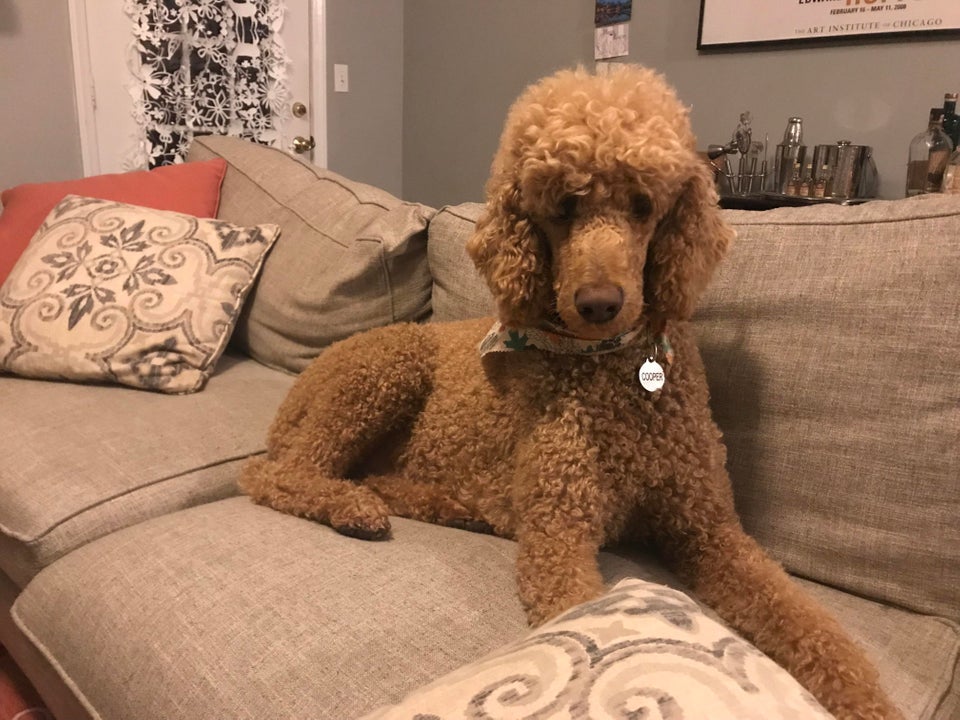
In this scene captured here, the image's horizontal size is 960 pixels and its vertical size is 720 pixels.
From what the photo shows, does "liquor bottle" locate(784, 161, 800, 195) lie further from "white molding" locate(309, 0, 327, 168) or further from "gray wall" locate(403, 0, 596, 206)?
"white molding" locate(309, 0, 327, 168)

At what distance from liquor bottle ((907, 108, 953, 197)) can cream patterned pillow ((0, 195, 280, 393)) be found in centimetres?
204

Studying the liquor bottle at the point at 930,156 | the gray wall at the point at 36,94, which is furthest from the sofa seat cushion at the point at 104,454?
the liquor bottle at the point at 930,156

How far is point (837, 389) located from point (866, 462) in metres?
0.11

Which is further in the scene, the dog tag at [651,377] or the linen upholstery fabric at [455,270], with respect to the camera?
the linen upholstery fabric at [455,270]

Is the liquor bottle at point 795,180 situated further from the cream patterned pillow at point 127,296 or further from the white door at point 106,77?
the white door at point 106,77

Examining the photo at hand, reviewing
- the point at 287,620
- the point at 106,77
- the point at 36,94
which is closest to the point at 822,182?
the point at 287,620

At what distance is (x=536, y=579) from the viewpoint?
100cm

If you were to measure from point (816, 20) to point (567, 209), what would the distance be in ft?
7.23

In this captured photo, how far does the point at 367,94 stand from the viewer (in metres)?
4.07

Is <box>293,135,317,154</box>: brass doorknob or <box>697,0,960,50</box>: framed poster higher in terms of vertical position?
<box>697,0,960,50</box>: framed poster

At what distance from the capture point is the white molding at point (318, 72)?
364 centimetres

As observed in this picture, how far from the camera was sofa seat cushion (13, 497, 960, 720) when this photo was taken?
2.86ft

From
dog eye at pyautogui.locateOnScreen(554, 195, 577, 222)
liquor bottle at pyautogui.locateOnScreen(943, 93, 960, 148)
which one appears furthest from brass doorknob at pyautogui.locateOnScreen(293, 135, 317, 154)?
dog eye at pyautogui.locateOnScreen(554, 195, 577, 222)

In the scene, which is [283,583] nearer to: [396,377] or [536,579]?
[536,579]
